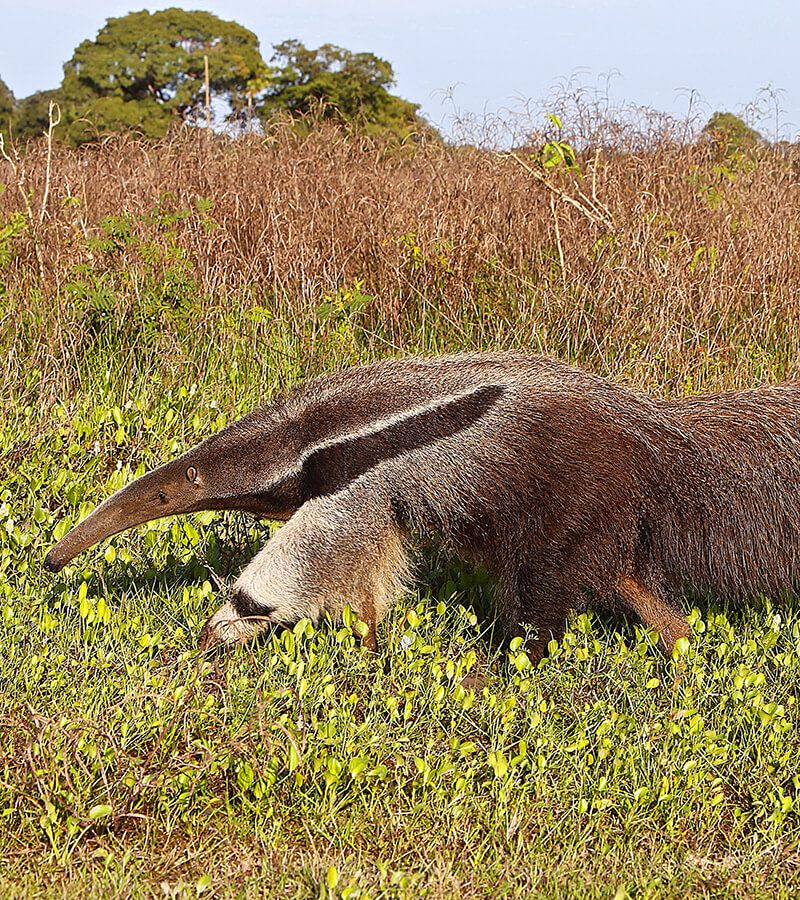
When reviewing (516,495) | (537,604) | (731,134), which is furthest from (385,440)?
(731,134)

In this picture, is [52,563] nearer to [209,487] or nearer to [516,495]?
[209,487]

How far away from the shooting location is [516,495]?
3779mm

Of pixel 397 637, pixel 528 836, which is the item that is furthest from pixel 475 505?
pixel 528 836

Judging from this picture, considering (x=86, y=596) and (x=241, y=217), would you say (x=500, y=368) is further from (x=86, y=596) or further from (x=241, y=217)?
(x=241, y=217)

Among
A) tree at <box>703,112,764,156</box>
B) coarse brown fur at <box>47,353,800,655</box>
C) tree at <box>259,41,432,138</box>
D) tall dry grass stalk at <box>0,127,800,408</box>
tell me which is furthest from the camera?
tree at <box>259,41,432,138</box>

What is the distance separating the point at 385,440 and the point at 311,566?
53 centimetres

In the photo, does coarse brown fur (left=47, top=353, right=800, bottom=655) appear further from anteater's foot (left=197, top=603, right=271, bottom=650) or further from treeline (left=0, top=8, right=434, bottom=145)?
treeline (left=0, top=8, right=434, bottom=145)

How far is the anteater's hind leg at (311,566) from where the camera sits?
3793 mm

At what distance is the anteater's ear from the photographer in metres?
3.85

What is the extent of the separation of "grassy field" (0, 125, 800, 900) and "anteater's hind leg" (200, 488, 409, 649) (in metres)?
0.15

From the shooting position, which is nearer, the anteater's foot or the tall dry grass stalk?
the anteater's foot

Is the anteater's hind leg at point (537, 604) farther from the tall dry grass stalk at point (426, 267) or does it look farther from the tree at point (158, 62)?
the tree at point (158, 62)

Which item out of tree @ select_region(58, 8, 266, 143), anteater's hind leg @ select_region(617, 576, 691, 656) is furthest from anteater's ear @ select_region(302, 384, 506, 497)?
tree @ select_region(58, 8, 266, 143)

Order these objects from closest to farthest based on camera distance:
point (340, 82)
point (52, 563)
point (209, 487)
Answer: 1. point (52, 563)
2. point (209, 487)
3. point (340, 82)
